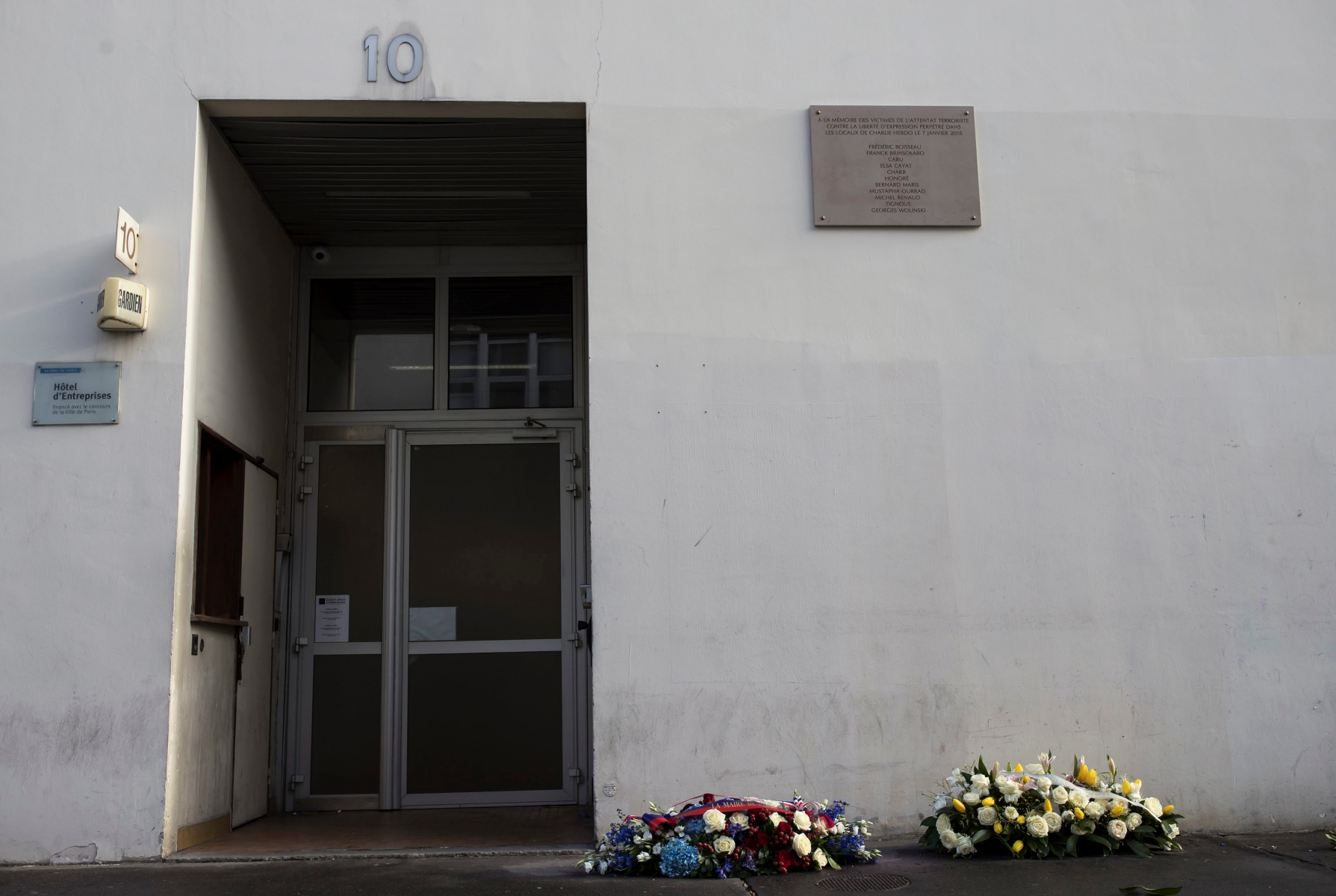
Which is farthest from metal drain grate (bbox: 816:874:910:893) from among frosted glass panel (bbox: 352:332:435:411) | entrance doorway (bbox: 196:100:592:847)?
frosted glass panel (bbox: 352:332:435:411)

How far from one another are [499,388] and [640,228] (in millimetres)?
2103

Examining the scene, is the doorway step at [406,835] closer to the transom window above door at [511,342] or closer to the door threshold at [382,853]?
the door threshold at [382,853]

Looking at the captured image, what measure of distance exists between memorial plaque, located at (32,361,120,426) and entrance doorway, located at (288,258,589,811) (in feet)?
6.67

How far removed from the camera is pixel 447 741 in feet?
22.4

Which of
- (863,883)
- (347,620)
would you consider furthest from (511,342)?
(863,883)

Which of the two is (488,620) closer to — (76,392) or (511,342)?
(511,342)

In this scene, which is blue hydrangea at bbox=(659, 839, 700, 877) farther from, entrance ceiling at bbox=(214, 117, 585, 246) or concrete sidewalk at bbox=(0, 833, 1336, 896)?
entrance ceiling at bbox=(214, 117, 585, 246)

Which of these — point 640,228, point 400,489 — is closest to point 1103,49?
point 640,228

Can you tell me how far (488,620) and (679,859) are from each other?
2817mm

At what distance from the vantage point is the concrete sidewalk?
4.28 m

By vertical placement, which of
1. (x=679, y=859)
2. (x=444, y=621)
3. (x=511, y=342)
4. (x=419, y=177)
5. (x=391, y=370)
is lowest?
(x=679, y=859)

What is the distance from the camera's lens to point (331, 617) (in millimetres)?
6973

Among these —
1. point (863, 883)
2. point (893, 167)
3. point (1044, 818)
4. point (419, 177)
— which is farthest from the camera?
point (419, 177)

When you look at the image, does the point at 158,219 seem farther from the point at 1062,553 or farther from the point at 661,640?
the point at 1062,553
